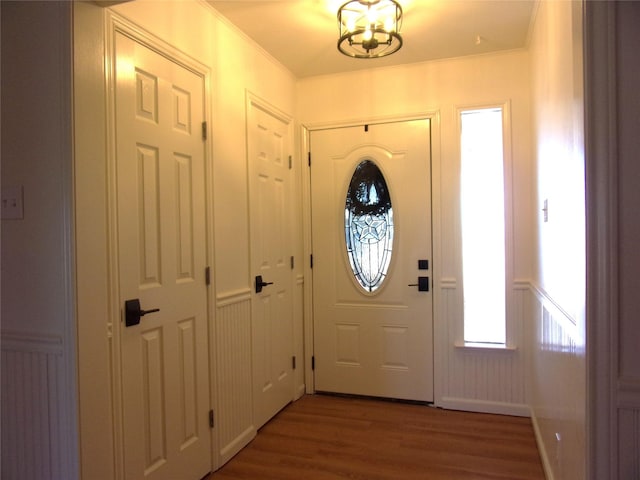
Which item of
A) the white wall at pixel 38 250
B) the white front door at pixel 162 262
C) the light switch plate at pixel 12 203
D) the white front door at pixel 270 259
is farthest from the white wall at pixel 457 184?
the light switch plate at pixel 12 203

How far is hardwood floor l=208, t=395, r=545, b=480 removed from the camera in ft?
7.98

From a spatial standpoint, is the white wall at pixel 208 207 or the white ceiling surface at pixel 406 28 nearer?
the white wall at pixel 208 207

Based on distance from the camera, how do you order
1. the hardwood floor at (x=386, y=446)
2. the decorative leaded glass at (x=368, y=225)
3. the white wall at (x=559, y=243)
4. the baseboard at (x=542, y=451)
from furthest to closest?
the decorative leaded glass at (x=368, y=225)
the hardwood floor at (x=386, y=446)
the baseboard at (x=542, y=451)
the white wall at (x=559, y=243)

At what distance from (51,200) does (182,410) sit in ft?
4.08

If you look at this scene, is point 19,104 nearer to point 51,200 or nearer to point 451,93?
point 51,200

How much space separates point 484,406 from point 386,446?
0.92 m

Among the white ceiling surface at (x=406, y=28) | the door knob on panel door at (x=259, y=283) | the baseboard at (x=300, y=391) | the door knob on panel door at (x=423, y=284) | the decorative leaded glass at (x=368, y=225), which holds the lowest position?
the baseboard at (x=300, y=391)

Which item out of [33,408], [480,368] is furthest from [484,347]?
[33,408]

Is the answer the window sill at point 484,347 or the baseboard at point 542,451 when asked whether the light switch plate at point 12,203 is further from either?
the window sill at point 484,347

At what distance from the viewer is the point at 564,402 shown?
176 centimetres

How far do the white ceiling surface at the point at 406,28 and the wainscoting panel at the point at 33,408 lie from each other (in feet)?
6.47

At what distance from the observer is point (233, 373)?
2646 millimetres

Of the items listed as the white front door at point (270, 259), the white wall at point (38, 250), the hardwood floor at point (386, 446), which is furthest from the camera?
the white front door at point (270, 259)

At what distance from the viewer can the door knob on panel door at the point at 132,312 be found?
188 centimetres
